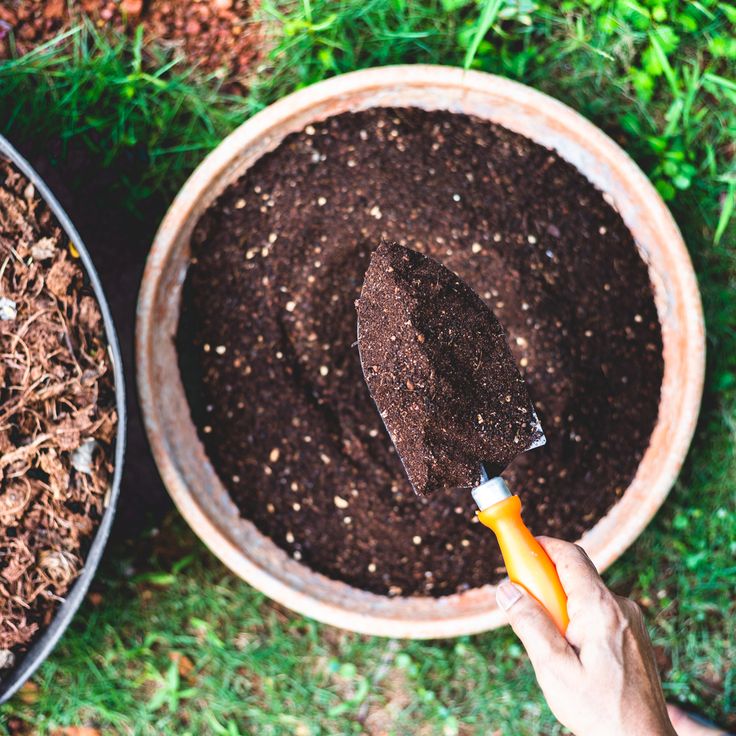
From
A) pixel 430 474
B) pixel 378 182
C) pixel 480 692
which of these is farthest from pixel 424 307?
pixel 480 692

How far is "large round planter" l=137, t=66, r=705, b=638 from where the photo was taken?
134 cm

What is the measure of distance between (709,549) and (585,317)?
65 cm

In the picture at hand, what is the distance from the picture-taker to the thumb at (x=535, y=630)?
95 cm

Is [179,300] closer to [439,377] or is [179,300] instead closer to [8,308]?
[8,308]

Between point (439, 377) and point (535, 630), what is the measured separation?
1.23ft

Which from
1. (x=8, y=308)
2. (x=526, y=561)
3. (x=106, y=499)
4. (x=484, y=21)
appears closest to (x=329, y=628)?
(x=106, y=499)

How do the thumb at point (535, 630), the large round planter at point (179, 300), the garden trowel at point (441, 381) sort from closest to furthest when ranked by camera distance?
1. the thumb at point (535, 630)
2. the garden trowel at point (441, 381)
3. the large round planter at point (179, 300)

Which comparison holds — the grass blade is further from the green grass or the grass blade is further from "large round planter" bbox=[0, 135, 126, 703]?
"large round planter" bbox=[0, 135, 126, 703]

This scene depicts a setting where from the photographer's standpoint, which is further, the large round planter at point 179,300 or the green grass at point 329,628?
the green grass at point 329,628

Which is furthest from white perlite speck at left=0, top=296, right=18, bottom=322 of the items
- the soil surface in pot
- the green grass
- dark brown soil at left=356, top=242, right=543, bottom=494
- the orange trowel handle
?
the orange trowel handle

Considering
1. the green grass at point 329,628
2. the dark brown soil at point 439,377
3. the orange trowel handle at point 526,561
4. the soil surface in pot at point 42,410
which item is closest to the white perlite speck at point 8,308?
the soil surface in pot at point 42,410

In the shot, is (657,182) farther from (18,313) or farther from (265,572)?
(18,313)

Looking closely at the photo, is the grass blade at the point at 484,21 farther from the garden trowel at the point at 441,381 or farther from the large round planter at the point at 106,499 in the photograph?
the large round planter at the point at 106,499

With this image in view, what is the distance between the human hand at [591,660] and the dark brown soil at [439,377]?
0.66 feet
